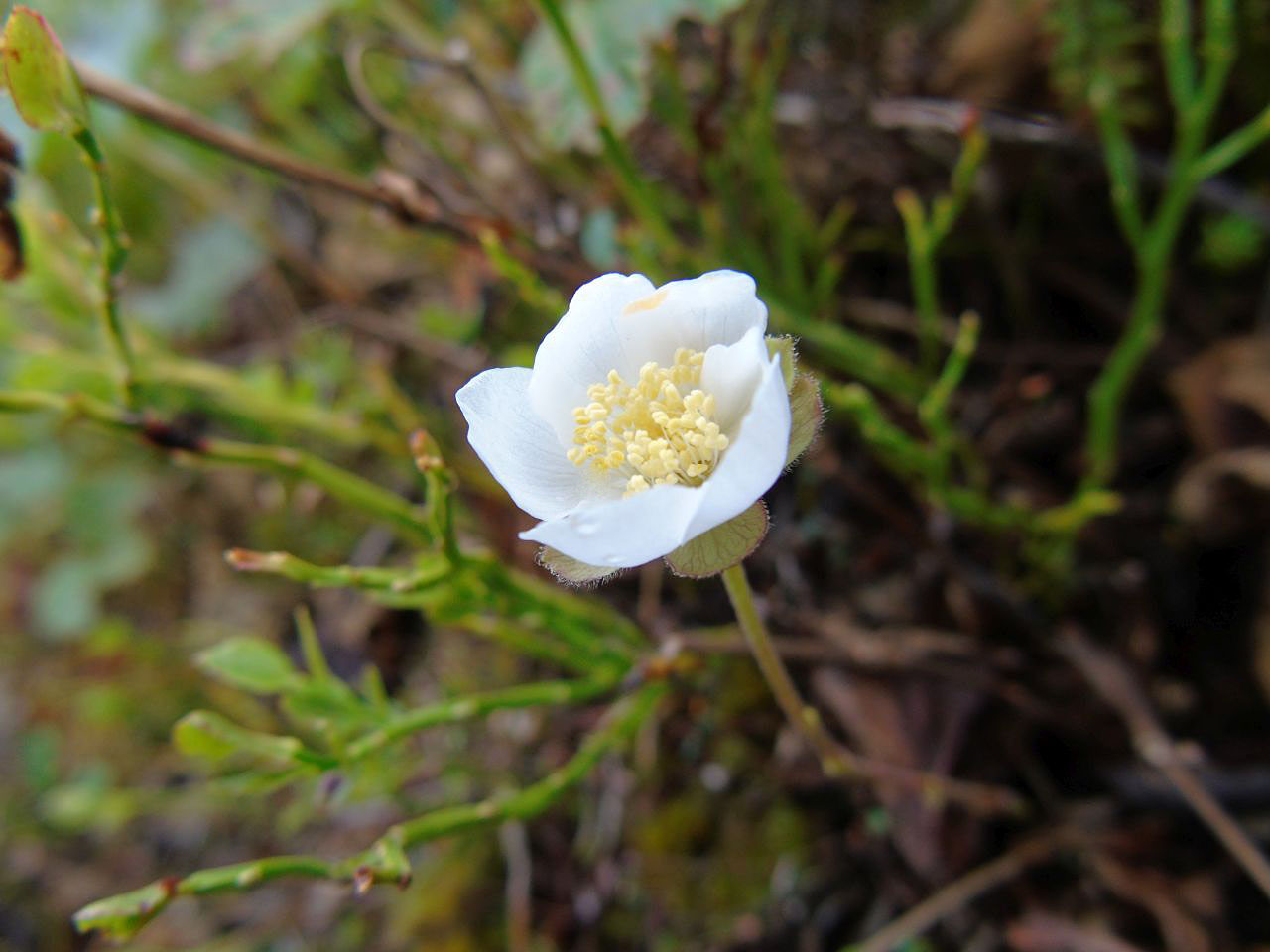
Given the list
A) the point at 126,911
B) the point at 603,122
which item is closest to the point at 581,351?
the point at 603,122

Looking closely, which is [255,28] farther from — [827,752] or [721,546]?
[827,752]

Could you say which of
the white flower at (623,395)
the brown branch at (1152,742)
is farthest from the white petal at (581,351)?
the brown branch at (1152,742)

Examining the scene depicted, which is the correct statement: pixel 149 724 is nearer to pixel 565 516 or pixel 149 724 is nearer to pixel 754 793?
pixel 754 793

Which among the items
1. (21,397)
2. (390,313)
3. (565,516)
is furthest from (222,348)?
(565,516)

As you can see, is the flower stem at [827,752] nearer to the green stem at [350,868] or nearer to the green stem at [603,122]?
the green stem at [350,868]

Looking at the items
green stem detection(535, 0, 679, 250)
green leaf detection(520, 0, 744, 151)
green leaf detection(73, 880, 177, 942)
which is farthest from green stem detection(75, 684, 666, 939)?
green leaf detection(520, 0, 744, 151)

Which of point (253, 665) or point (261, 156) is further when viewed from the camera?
point (261, 156)
